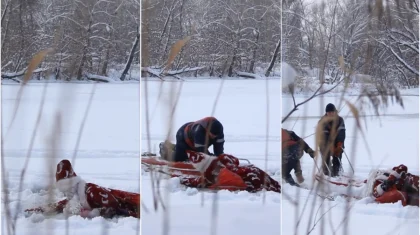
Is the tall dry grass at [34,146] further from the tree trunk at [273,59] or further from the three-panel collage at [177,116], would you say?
the tree trunk at [273,59]

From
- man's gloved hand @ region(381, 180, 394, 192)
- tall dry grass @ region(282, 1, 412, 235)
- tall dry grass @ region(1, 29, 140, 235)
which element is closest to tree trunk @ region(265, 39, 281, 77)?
tall dry grass @ region(282, 1, 412, 235)

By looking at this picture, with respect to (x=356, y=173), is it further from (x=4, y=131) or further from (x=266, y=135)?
(x=4, y=131)

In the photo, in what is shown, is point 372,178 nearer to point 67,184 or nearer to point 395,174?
point 395,174

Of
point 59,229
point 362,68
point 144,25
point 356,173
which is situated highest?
point 144,25

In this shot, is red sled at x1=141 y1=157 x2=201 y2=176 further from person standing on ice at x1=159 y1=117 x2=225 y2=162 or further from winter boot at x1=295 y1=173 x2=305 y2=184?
winter boot at x1=295 y1=173 x2=305 y2=184

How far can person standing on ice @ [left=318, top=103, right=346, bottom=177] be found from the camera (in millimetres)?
4469

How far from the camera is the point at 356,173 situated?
14.6 feet

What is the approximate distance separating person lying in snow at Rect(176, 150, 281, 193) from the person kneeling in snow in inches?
26.6

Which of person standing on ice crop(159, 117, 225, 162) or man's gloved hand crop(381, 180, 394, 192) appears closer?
man's gloved hand crop(381, 180, 394, 192)

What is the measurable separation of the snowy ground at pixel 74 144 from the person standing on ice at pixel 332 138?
4.11 ft

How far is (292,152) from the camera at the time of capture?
451 cm

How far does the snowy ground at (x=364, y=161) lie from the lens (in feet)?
14.3

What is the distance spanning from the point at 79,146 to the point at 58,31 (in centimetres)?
79

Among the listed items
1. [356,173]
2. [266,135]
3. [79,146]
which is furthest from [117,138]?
[356,173]
